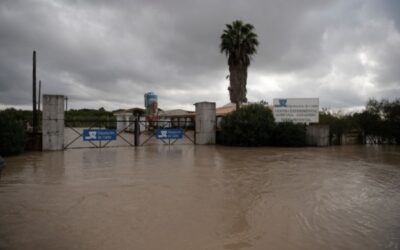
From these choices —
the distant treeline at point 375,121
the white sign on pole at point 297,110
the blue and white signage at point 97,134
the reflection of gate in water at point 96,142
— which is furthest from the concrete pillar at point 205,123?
the distant treeline at point 375,121

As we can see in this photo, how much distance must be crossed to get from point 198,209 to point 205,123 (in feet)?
48.1

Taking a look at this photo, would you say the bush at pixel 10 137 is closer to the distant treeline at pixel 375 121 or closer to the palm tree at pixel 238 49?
the distant treeline at pixel 375 121

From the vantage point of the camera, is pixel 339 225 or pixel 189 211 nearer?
pixel 339 225

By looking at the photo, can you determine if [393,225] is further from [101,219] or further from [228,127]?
[228,127]

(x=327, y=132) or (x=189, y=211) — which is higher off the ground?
(x=327, y=132)

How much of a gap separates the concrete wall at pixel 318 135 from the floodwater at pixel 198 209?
10.3 metres

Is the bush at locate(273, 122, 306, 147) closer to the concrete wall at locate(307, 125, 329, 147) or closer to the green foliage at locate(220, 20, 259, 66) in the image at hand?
the concrete wall at locate(307, 125, 329, 147)

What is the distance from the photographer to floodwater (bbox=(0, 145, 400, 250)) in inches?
161

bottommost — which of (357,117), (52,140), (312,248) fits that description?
(312,248)

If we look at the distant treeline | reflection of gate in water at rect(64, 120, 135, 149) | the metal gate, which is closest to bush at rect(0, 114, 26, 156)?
the metal gate

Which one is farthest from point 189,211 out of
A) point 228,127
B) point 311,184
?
point 228,127

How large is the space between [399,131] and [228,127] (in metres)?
13.0

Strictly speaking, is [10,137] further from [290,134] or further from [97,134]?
[290,134]

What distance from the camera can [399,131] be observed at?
2266 cm
